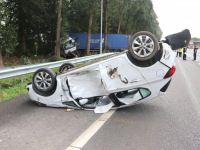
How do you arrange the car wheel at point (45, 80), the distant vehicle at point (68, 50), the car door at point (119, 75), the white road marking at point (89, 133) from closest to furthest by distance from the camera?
1. the white road marking at point (89, 133)
2. the car door at point (119, 75)
3. the car wheel at point (45, 80)
4. the distant vehicle at point (68, 50)

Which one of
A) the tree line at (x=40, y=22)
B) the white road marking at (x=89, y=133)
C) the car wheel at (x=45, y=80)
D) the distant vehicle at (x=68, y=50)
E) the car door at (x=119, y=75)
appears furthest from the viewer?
the distant vehicle at (x=68, y=50)

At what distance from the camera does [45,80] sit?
4.68 meters

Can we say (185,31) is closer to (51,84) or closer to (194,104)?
(194,104)

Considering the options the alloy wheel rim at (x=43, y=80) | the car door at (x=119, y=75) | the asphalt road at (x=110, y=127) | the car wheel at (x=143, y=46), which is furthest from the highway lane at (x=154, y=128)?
the alloy wheel rim at (x=43, y=80)

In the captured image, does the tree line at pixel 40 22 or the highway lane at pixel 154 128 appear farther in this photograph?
the tree line at pixel 40 22

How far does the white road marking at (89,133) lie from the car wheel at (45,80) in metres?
1.47

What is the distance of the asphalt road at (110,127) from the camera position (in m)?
2.94

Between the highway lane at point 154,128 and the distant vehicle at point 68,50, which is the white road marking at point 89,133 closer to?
the highway lane at point 154,128

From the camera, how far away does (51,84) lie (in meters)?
4.56

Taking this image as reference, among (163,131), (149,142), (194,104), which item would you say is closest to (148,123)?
(163,131)

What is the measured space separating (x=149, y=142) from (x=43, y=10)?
20.6m

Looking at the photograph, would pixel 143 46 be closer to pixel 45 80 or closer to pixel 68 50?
pixel 45 80

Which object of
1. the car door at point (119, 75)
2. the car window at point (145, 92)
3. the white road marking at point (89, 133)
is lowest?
the white road marking at point (89, 133)

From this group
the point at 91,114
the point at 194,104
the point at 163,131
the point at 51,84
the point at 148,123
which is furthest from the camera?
the point at 194,104
